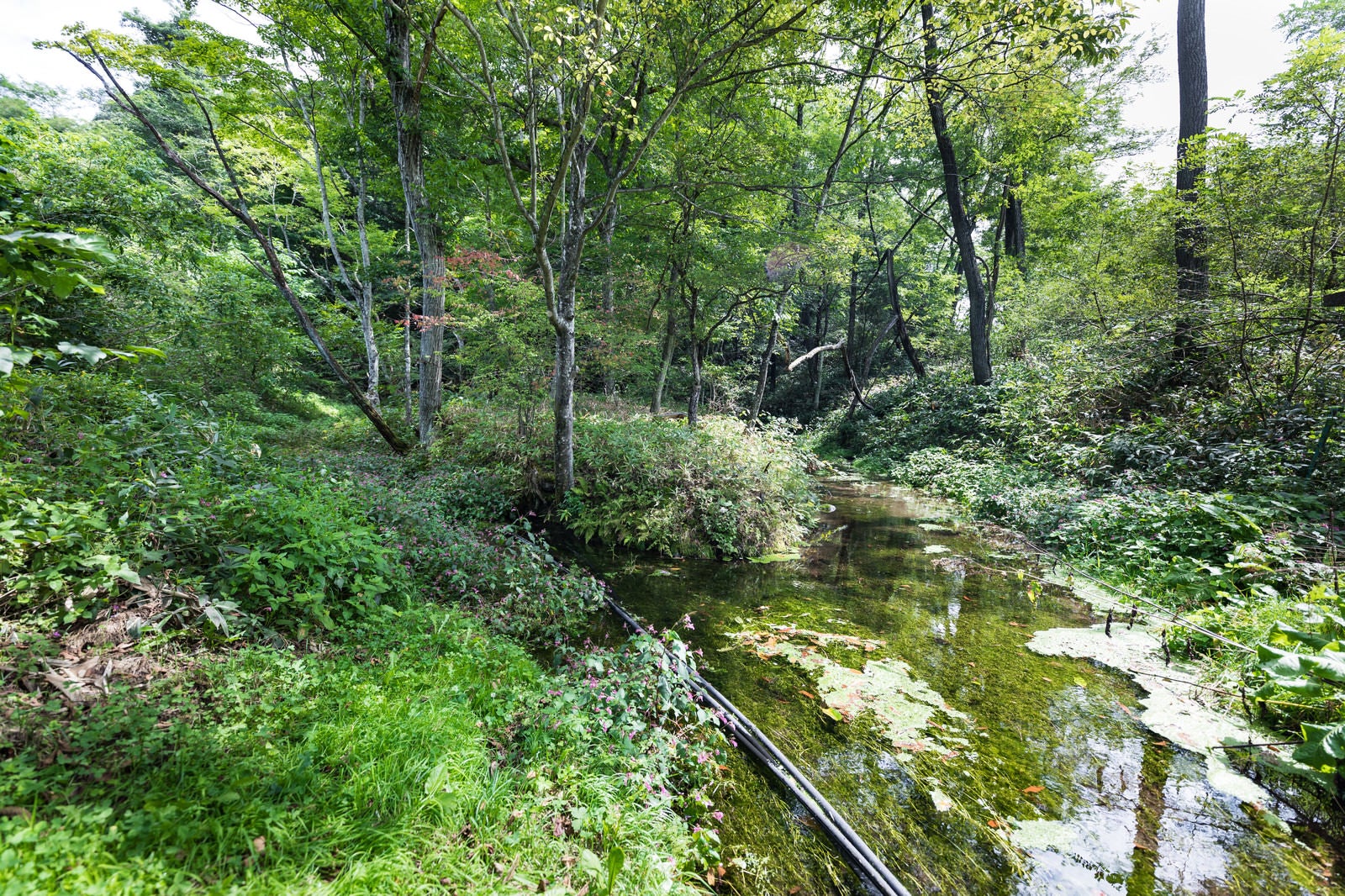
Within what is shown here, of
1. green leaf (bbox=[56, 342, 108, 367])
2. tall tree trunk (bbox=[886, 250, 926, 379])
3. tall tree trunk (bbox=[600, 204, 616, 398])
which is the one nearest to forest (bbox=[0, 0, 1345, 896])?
green leaf (bbox=[56, 342, 108, 367])

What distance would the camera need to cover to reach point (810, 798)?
2.36m

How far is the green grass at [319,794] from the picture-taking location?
1.41 meters

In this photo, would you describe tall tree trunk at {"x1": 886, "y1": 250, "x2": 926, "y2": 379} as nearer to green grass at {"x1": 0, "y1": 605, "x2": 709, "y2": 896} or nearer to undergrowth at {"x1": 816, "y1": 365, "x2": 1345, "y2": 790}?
undergrowth at {"x1": 816, "y1": 365, "x2": 1345, "y2": 790}

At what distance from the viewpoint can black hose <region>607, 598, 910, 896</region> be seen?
1.97m

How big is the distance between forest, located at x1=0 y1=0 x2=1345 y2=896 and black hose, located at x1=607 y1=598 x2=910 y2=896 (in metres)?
0.05

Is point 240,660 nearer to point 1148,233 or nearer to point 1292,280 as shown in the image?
point 1292,280

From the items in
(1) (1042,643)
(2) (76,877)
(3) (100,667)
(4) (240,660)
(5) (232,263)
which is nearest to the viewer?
(2) (76,877)

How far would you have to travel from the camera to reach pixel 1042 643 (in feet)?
13.4

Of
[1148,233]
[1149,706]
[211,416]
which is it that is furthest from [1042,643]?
[1148,233]

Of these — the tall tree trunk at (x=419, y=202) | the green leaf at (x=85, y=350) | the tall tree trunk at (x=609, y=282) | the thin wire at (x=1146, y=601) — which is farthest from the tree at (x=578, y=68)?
the thin wire at (x=1146, y=601)

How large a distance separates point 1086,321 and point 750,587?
34.6ft

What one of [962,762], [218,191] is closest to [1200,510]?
[962,762]

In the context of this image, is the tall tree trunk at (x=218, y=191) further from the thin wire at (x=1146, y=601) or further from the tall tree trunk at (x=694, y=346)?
the thin wire at (x=1146, y=601)

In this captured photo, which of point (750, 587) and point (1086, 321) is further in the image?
point (1086, 321)
